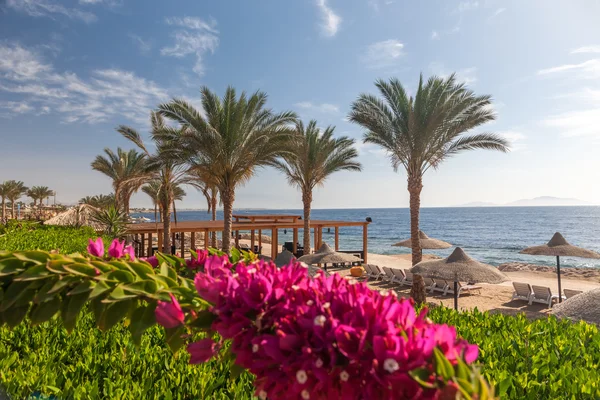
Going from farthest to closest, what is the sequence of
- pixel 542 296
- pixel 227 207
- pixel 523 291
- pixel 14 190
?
pixel 14 190
pixel 227 207
pixel 523 291
pixel 542 296

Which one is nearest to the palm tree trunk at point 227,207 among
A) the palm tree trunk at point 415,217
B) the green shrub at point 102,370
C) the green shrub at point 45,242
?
the green shrub at point 45,242

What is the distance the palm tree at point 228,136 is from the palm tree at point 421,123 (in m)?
3.74

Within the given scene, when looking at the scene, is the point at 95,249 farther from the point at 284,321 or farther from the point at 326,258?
the point at 326,258

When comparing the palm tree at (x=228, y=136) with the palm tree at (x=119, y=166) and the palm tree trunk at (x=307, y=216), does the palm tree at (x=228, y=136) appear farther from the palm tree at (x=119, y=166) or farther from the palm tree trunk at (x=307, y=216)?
the palm tree at (x=119, y=166)

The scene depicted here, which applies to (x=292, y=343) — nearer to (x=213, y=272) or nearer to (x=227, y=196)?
(x=213, y=272)

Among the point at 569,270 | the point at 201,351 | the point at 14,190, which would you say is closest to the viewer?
the point at 201,351

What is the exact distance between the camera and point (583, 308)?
630 centimetres

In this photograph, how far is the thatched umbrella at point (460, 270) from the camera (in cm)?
1034

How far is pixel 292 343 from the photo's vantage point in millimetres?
855

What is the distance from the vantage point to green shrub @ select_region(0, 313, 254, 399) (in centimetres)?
176

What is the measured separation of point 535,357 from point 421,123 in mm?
12506

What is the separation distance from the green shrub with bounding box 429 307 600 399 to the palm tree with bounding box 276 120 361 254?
16.5 metres

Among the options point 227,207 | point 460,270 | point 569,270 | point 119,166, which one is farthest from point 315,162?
point 569,270

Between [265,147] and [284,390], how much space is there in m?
14.7
